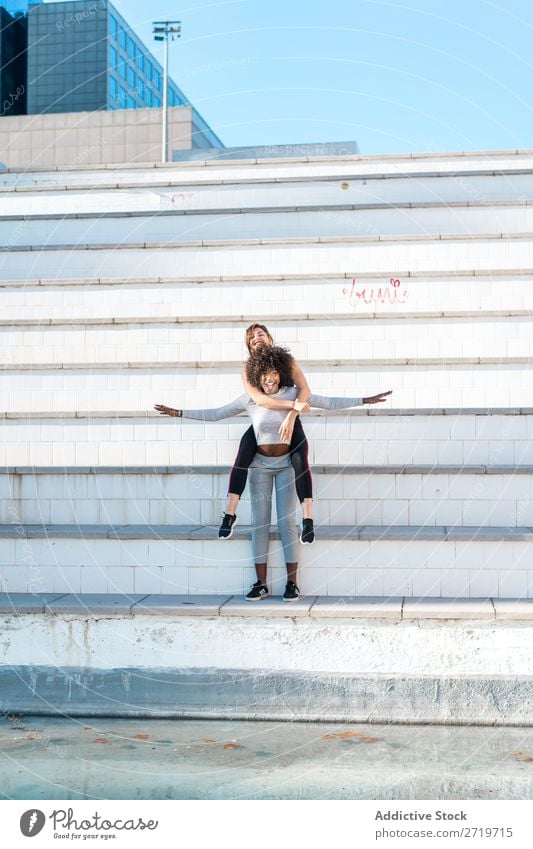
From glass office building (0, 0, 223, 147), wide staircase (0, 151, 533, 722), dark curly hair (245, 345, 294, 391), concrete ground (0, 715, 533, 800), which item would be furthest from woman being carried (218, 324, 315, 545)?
glass office building (0, 0, 223, 147)

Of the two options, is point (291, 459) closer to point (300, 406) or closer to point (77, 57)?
point (300, 406)

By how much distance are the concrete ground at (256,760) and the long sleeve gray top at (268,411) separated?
224 centimetres

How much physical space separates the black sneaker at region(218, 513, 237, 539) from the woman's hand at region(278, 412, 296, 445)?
0.77 m

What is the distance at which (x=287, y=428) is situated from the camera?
814cm

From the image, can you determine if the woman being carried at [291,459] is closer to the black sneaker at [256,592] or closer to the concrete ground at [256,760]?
the black sneaker at [256,592]

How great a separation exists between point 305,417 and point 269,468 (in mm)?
1931

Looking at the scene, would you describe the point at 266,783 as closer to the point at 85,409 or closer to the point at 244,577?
the point at 244,577

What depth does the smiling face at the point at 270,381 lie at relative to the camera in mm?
8359

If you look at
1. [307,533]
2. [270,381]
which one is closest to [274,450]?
[270,381]

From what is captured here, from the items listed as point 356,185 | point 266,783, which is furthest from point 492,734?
point 356,185

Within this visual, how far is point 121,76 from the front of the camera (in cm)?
6762

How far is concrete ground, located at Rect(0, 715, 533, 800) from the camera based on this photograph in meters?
5.81

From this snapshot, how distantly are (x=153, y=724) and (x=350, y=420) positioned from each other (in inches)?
146

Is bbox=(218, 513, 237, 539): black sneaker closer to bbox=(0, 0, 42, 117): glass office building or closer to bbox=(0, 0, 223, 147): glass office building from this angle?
bbox=(0, 0, 223, 147): glass office building
